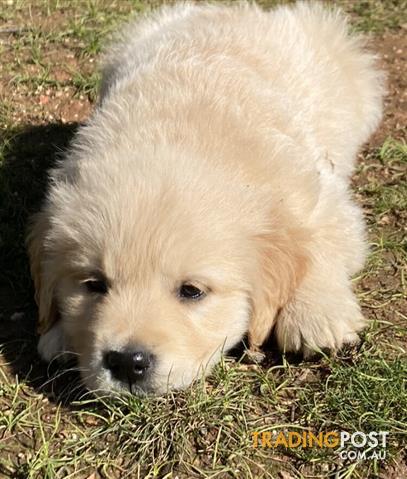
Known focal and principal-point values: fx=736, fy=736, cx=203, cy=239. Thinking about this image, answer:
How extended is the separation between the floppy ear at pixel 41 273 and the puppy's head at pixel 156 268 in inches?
0.7

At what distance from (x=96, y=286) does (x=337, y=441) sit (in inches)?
48.4

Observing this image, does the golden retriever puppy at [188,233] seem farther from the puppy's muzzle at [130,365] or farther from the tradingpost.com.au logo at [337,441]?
the tradingpost.com.au logo at [337,441]

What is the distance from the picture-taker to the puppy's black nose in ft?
9.81

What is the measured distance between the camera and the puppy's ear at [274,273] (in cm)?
331

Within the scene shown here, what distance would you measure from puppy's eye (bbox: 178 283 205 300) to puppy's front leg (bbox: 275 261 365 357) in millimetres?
548

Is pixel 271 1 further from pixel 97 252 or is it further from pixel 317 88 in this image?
pixel 97 252

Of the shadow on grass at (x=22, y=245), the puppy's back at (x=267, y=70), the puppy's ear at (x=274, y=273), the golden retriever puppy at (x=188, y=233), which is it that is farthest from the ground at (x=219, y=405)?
the puppy's back at (x=267, y=70)

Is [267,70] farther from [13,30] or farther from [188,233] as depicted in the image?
[13,30]

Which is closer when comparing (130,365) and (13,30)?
(130,365)

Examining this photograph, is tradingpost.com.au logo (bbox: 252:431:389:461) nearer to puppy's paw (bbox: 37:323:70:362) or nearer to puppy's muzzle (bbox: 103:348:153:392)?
puppy's muzzle (bbox: 103:348:153:392)

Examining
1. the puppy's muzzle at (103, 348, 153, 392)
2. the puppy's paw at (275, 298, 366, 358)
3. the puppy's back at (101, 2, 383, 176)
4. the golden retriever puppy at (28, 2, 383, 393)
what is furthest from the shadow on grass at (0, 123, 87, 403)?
the puppy's paw at (275, 298, 366, 358)

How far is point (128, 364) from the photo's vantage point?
301cm

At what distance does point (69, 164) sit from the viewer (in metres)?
3.60

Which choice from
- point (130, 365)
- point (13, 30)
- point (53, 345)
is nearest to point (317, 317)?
point (130, 365)
